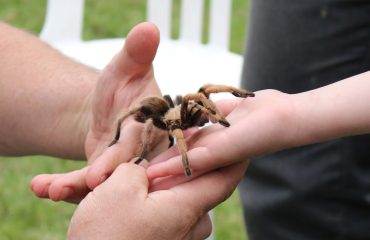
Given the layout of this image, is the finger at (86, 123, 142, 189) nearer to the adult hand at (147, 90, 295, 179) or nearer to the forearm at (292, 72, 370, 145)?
the adult hand at (147, 90, 295, 179)

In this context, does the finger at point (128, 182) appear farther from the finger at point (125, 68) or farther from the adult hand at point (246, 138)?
the finger at point (125, 68)

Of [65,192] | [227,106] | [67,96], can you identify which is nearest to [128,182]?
[65,192]

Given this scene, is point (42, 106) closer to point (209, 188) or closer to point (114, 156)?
point (114, 156)

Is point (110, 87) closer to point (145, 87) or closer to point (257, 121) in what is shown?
point (145, 87)

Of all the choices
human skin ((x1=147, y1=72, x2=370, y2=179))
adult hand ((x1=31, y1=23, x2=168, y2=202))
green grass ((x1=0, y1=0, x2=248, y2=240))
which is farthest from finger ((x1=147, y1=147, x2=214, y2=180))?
green grass ((x1=0, y1=0, x2=248, y2=240))

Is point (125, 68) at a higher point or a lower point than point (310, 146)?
higher

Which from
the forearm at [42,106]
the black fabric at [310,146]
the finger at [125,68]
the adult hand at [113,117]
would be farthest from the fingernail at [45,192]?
the black fabric at [310,146]
